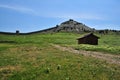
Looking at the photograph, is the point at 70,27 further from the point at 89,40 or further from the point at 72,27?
the point at 89,40

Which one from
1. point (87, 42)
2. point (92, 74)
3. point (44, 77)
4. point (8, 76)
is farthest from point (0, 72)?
point (87, 42)

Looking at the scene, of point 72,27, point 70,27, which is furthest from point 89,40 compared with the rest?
point 72,27

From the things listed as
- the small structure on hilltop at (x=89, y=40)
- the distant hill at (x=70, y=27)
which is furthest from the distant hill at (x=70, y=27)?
the small structure on hilltop at (x=89, y=40)

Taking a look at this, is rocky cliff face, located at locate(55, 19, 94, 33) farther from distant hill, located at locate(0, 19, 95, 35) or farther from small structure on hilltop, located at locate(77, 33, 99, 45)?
small structure on hilltop, located at locate(77, 33, 99, 45)

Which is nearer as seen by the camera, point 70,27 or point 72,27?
point 70,27

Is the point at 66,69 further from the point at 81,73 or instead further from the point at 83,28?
the point at 83,28

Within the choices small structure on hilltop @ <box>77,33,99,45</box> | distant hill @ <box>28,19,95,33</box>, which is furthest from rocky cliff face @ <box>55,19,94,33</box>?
small structure on hilltop @ <box>77,33,99,45</box>

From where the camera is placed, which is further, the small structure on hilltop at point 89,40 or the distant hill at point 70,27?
the distant hill at point 70,27

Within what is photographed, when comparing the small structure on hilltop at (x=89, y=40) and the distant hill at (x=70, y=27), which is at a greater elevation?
the distant hill at (x=70, y=27)

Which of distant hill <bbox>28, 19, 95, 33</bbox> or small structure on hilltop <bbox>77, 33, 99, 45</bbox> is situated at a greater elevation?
distant hill <bbox>28, 19, 95, 33</bbox>

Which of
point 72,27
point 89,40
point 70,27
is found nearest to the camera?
point 89,40

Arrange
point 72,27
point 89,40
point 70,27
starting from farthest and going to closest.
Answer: point 72,27
point 70,27
point 89,40

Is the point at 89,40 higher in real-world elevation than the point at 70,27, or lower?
Result: lower

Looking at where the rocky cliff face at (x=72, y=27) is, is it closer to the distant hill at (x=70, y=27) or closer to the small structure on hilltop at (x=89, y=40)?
the distant hill at (x=70, y=27)
